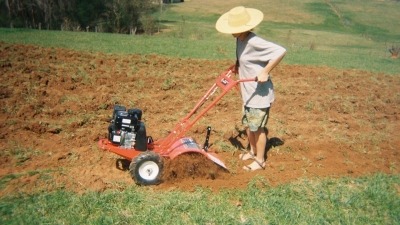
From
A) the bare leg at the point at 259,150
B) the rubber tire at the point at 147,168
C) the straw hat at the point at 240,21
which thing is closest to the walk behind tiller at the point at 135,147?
the rubber tire at the point at 147,168

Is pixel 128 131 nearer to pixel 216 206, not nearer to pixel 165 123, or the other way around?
pixel 216 206

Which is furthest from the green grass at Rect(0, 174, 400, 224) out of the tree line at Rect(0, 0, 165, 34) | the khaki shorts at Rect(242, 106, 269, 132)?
the tree line at Rect(0, 0, 165, 34)

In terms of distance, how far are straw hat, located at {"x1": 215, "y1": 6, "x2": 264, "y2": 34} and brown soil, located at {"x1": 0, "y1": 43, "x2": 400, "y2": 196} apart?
1.89 m

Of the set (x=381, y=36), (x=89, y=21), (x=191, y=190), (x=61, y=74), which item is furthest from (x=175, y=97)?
(x=381, y=36)

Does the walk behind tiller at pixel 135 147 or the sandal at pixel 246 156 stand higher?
the walk behind tiller at pixel 135 147

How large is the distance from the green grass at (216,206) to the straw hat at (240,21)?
217cm

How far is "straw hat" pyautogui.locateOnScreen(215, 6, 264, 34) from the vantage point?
5324 mm

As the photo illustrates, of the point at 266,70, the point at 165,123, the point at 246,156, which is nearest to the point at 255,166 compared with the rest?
the point at 246,156

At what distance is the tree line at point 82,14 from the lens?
33281 mm

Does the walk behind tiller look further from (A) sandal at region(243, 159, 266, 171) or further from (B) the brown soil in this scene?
(A) sandal at region(243, 159, 266, 171)

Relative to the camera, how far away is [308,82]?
537 inches

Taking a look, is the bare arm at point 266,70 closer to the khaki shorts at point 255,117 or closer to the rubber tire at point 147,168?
the khaki shorts at point 255,117

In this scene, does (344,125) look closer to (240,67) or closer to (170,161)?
(240,67)

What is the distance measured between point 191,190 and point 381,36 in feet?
181
